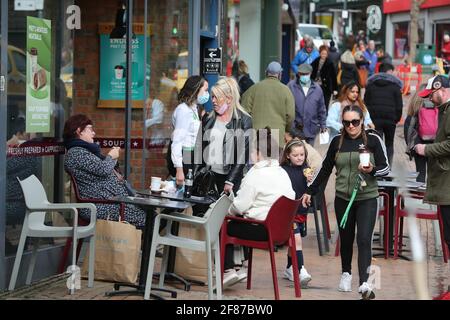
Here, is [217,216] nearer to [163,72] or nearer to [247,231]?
[247,231]

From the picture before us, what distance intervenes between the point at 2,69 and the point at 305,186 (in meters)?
2.95

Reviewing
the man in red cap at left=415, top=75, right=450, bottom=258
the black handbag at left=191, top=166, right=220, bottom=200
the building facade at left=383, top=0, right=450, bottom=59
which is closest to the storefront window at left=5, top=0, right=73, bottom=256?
the black handbag at left=191, top=166, right=220, bottom=200

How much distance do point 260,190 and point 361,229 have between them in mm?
973

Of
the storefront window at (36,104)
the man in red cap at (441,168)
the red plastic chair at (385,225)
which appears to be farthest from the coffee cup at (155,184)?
the red plastic chair at (385,225)

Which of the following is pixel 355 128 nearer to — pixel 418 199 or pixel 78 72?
pixel 418 199

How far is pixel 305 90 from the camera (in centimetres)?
1416

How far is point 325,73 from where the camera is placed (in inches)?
816

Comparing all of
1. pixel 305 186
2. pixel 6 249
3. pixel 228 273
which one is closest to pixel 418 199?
pixel 305 186

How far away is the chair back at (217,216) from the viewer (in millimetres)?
7824

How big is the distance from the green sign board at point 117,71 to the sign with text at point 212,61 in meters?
2.32

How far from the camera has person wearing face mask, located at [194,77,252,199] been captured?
927 cm

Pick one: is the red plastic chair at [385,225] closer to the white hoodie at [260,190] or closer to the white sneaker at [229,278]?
the white sneaker at [229,278]

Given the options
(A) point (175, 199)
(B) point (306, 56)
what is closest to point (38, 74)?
(A) point (175, 199)

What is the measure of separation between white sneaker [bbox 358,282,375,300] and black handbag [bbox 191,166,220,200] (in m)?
1.49
